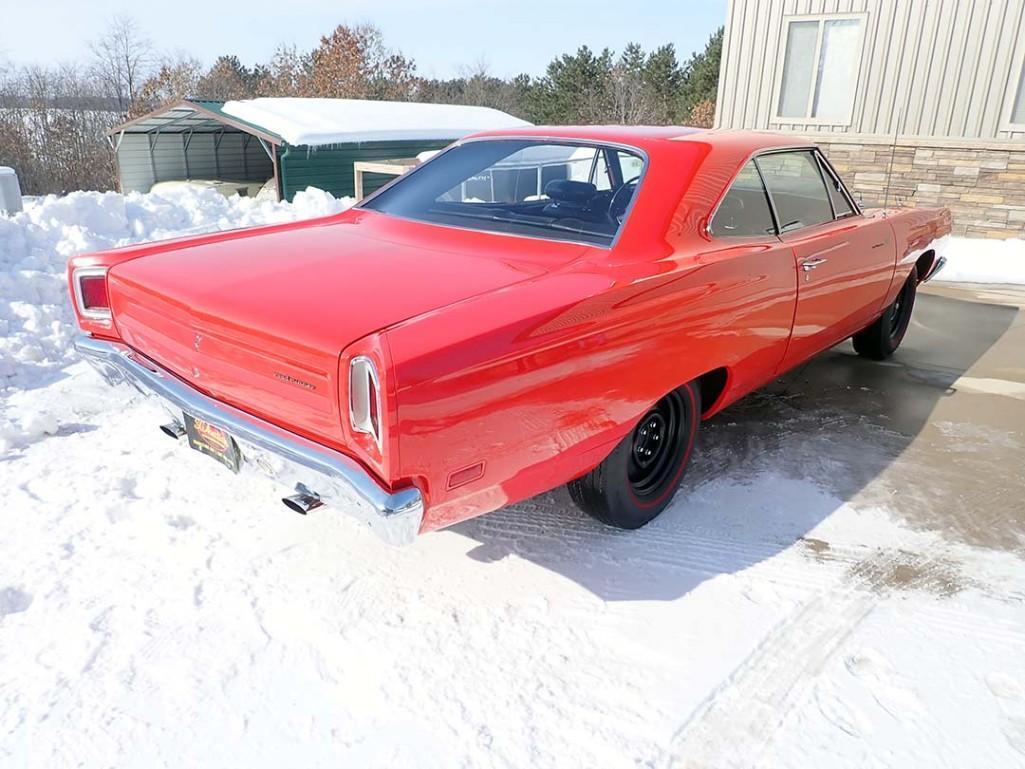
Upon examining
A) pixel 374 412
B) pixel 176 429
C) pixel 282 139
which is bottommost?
pixel 176 429

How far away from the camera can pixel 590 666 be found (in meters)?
2.46

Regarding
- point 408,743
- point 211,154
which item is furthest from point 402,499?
point 211,154

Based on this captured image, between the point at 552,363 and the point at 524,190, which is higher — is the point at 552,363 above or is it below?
below

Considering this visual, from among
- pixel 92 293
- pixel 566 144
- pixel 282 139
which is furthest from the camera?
pixel 282 139

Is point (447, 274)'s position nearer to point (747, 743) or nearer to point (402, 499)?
point (402, 499)

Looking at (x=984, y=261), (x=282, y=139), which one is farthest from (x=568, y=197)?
(x=282, y=139)

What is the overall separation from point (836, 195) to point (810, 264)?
0.94m

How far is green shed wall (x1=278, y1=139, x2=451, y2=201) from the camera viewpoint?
1545cm

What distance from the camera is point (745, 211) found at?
3.46 metres

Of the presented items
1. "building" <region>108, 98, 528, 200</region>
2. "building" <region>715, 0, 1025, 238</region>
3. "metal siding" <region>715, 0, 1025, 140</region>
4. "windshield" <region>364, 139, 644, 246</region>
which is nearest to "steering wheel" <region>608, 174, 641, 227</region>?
"windshield" <region>364, 139, 644, 246</region>

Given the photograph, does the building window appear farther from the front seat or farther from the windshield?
the front seat

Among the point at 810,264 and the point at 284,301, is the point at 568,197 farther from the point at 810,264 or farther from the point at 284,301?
the point at 284,301

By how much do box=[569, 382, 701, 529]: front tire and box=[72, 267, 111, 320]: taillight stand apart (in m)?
2.03

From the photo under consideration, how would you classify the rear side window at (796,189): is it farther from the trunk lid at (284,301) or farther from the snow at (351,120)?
the snow at (351,120)
